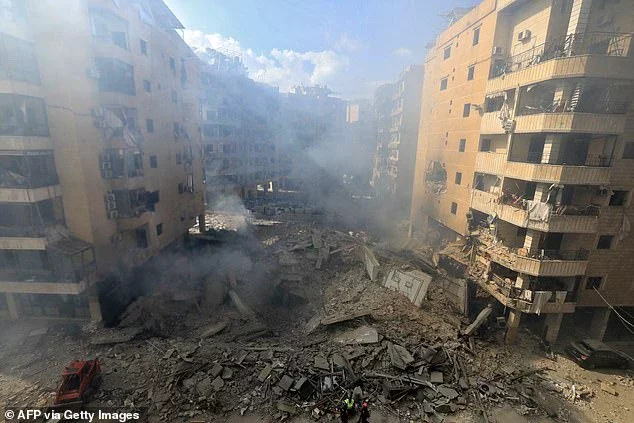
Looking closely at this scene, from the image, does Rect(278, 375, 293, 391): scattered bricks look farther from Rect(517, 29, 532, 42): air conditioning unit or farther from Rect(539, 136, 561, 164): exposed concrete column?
Rect(517, 29, 532, 42): air conditioning unit

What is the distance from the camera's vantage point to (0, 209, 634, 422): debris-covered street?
13.1 m

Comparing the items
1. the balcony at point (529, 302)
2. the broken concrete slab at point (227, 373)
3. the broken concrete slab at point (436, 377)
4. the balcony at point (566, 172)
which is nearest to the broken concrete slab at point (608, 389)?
the balcony at point (529, 302)

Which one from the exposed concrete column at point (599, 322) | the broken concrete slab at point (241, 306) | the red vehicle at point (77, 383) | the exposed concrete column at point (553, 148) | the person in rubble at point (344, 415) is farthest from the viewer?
the broken concrete slab at point (241, 306)

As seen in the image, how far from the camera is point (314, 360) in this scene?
14.9m

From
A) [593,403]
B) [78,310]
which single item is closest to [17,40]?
[78,310]

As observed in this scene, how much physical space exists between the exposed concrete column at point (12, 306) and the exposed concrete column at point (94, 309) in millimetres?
4307

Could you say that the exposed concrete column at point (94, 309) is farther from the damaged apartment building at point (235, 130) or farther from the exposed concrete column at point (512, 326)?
the damaged apartment building at point (235, 130)

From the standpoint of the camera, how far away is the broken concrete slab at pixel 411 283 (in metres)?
18.7

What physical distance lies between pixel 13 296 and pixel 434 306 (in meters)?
25.5

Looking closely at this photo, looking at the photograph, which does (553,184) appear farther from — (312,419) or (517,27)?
(312,419)

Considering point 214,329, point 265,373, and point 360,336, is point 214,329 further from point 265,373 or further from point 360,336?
point 360,336

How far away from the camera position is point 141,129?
68.1 feet

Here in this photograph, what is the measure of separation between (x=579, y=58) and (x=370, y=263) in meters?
16.3

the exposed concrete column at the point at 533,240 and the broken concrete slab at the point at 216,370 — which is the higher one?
the exposed concrete column at the point at 533,240
